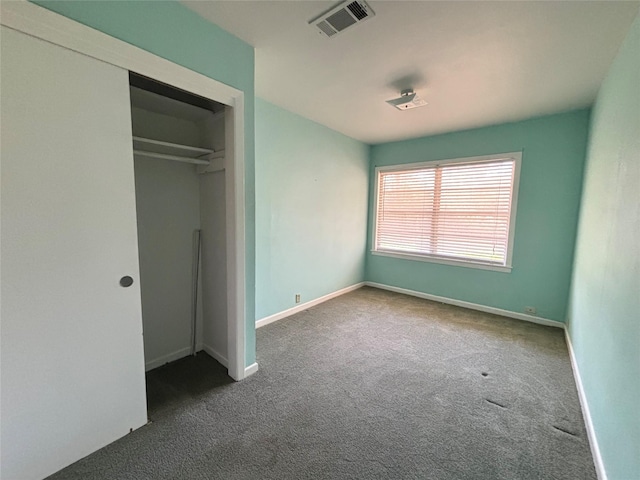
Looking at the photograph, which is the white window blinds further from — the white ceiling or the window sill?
the white ceiling

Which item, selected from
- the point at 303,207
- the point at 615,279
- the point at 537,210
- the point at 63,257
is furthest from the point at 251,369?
the point at 537,210

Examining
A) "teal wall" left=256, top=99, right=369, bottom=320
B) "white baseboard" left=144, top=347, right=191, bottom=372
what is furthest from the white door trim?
A: "teal wall" left=256, top=99, right=369, bottom=320

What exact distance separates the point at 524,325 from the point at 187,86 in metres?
4.48

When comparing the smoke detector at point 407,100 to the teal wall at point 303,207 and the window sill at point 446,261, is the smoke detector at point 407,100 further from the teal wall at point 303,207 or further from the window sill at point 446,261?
the window sill at point 446,261

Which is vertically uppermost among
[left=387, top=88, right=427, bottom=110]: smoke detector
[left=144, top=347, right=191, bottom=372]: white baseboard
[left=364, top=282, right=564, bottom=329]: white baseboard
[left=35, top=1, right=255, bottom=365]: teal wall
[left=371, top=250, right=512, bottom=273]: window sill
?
[left=387, top=88, right=427, bottom=110]: smoke detector

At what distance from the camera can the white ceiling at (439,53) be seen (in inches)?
66.3

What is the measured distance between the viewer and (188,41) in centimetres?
177

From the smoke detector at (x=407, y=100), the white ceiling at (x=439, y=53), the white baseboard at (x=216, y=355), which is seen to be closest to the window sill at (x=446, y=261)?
the white ceiling at (x=439, y=53)

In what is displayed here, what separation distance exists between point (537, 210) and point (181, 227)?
427cm

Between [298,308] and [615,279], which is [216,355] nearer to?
[298,308]

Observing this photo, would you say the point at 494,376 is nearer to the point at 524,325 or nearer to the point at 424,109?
the point at 524,325

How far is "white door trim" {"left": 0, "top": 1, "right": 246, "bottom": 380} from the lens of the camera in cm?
125

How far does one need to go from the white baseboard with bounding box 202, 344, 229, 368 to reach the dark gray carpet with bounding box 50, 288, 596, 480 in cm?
6

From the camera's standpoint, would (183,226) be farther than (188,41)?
Yes
